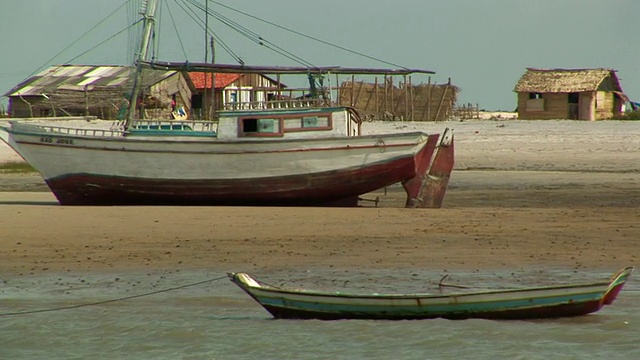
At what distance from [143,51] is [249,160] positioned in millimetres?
3609

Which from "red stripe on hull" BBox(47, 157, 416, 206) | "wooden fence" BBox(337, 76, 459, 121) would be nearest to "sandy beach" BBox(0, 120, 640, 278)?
"red stripe on hull" BBox(47, 157, 416, 206)

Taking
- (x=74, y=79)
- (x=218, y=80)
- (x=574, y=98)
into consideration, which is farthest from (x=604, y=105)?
(x=74, y=79)

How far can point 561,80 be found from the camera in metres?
48.5

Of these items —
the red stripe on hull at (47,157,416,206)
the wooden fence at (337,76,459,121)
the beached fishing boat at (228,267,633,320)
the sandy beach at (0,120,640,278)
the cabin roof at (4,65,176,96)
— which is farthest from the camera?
the cabin roof at (4,65,176,96)

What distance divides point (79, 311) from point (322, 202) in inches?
326

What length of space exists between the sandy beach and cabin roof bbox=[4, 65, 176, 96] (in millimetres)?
26791

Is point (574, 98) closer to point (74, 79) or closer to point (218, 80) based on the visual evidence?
point (218, 80)

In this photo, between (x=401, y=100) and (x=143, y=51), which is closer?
A: (x=143, y=51)

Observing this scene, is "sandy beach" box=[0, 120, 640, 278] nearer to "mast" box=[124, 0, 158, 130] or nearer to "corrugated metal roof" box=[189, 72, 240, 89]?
"mast" box=[124, 0, 158, 130]

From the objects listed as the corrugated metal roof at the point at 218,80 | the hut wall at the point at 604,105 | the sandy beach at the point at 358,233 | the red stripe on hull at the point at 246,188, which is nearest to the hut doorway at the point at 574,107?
the hut wall at the point at 604,105

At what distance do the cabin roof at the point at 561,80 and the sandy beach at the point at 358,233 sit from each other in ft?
83.2

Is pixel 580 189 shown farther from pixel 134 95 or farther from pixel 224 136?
pixel 134 95

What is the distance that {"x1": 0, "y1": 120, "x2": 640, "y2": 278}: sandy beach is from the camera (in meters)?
13.6

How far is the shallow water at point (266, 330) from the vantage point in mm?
9969
